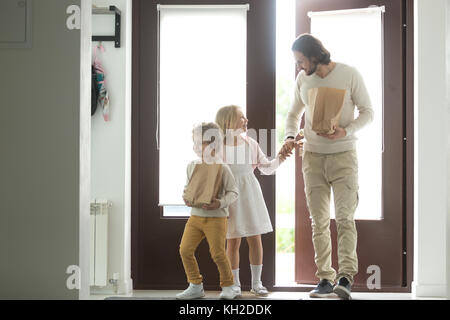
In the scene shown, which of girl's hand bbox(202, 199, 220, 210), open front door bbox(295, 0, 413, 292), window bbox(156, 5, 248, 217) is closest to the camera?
girl's hand bbox(202, 199, 220, 210)

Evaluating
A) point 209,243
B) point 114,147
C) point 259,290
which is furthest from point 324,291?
point 114,147

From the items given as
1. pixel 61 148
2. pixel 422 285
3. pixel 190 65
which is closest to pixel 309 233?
pixel 422 285

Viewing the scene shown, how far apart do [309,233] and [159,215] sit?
0.94 metres

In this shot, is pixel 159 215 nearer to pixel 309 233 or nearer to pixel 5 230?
pixel 309 233

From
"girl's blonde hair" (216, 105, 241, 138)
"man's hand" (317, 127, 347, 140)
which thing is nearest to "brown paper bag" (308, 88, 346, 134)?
"man's hand" (317, 127, 347, 140)

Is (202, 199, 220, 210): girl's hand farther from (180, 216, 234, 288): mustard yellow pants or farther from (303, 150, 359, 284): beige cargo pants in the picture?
(303, 150, 359, 284): beige cargo pants

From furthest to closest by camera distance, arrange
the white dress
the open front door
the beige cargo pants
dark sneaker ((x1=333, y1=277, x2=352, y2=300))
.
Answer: the open front door → the white dress → the beige cargo pants → dark sneaker ((x1=333, y1=277, x2=352, y2=300))

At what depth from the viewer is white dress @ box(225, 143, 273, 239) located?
339 centimetres

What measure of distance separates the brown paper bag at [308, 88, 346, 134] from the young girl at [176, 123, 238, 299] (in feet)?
A: 1.81

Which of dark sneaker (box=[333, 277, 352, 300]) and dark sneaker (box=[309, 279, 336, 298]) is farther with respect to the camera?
dark sneaker (box=[309, 279, 336, 298])

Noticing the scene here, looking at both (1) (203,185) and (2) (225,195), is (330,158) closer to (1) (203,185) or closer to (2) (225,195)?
(2) (225,195)

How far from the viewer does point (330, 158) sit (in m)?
3.12

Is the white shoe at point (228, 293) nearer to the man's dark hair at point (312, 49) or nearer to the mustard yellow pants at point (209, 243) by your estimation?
the mustard yellow pants at point (209, 243)
